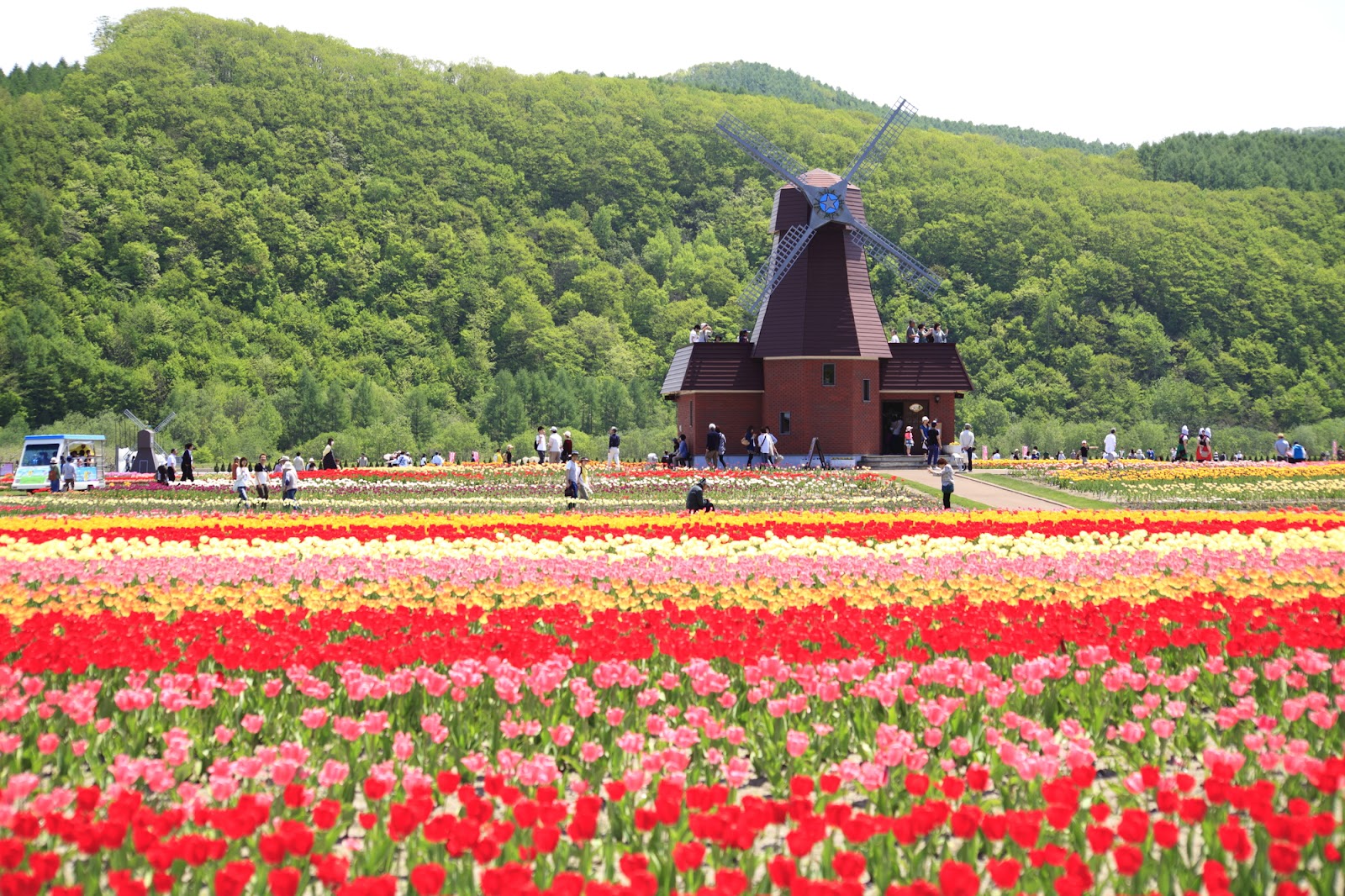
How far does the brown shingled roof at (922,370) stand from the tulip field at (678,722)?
114 ft

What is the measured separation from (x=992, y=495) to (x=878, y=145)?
79.0 ft

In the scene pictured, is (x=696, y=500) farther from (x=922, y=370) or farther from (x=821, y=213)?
(x=922, y=370)

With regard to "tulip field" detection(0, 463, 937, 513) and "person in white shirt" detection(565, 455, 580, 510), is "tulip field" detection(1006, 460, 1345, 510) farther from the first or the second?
"person in white shirt" detection(565, 455, 580, 510)

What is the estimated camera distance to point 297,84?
143 metres

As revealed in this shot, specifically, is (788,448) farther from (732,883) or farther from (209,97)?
(209,97)

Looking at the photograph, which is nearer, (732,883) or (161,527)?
(732,883)

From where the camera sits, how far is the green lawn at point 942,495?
26292mm

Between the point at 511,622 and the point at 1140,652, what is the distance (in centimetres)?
437

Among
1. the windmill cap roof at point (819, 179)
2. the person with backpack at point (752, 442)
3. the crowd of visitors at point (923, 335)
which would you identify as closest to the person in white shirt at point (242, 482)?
the person with backpack at point (752, 442)

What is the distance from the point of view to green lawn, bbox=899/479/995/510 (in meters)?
26.3

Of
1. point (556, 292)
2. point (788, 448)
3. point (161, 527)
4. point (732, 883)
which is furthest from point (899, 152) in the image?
point (732, 883)

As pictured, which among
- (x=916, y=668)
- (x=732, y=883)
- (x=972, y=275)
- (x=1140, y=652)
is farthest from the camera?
(x=972, y=275)

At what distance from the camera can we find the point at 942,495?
2864 cm

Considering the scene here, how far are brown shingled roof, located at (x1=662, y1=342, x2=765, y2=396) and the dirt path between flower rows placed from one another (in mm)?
10313
